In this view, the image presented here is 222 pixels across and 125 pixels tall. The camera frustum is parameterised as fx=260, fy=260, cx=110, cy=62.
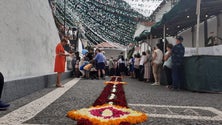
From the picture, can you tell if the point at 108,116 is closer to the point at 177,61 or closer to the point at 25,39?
the point at 25,39

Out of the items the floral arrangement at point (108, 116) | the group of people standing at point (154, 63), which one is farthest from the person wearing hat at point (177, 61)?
the floral arrangement at point (108, 116)

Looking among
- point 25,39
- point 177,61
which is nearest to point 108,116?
point 25,39

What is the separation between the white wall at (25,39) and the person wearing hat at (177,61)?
176 inches

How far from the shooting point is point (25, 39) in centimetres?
762

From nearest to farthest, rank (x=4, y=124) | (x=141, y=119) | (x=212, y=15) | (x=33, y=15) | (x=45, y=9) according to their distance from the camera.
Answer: (x=4, y=124)
(x=141, y=119)
(x=33, y=15)
(x=45, y=9)
(x=212, y=15)

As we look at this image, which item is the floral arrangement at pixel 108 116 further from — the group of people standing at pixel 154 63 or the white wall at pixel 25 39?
the group of people standing at pixel 154 63

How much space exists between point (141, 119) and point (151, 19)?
27446 millimetres

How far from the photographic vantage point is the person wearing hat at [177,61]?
8102 mm

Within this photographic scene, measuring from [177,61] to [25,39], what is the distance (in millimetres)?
4648

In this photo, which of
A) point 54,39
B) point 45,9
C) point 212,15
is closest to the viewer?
point 45,9

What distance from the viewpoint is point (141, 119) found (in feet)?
12.2

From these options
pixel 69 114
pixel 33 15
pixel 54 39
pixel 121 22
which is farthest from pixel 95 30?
pixel 69 114

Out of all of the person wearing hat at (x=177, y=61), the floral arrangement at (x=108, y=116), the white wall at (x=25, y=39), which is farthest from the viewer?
the person wearing hat at (x=177, y=61)

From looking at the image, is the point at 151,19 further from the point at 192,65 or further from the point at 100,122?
the point at 100,122
